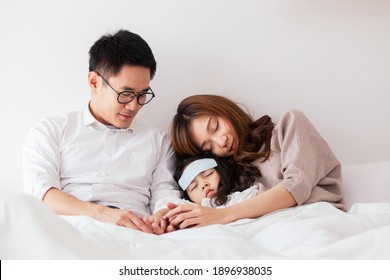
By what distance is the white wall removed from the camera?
215 cm

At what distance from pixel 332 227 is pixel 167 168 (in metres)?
0.85

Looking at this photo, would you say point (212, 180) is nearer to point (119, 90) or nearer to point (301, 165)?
point (301, 165)

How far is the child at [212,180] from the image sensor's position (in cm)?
188

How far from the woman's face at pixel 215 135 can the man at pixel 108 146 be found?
20 cm

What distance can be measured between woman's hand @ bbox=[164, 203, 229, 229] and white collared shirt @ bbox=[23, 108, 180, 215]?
255 mm

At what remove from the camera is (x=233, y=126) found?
6.43 feet

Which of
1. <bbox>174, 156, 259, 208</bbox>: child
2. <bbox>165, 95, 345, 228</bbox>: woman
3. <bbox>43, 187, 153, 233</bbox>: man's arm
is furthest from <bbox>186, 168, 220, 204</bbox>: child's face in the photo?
<bbox>43, 187, 153, 233</bbox>: man's arm

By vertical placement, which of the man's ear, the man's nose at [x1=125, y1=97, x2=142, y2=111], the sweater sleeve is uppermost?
the man's ear

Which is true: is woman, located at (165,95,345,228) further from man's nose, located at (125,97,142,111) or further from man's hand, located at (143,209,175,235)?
man's nose, located at (125,97,142,111)

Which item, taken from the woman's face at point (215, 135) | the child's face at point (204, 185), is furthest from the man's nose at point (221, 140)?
the child's face at point (204, 185)

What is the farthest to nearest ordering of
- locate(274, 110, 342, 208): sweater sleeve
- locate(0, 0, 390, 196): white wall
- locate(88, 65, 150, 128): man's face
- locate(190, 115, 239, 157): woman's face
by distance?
1. locate(0, 0, 390, 196): white wall
2. locate(190, 115, 239, 157): woman's face
3. locate(88, 65, 150, 128): man's face
4. locate(274, 110, 342, 208): sweater sleeve

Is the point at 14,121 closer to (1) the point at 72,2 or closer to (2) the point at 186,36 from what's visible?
(1) the point at 72,2

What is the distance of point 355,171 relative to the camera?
6.68 feet

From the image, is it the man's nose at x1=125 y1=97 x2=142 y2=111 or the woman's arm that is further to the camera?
the man's nose at x1=125 y1=97 x2=142 y2=111
